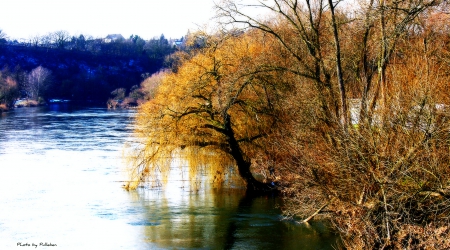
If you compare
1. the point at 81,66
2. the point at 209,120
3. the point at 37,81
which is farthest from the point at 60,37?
the point at 209,120

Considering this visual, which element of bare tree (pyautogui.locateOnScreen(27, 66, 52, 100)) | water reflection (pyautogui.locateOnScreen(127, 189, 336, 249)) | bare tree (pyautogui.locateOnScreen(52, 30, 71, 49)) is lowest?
water reflection (pyautogui.locateOnScreen(127, 189, 336, 249))

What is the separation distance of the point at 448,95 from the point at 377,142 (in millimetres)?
2784

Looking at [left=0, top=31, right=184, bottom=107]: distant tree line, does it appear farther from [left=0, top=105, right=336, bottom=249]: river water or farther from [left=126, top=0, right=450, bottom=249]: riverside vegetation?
[left=126, top=0, right=450, bottom=249]: riverside vegetation

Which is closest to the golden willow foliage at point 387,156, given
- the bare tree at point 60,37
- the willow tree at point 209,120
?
the willow tree at point 209,120

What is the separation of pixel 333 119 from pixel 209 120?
9657 millimetres

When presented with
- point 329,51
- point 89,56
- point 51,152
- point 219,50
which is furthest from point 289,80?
point 89,56

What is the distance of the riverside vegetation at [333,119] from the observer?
1359cm

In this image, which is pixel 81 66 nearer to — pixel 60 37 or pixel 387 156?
pixel 60 37

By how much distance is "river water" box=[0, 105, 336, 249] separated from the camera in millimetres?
17172

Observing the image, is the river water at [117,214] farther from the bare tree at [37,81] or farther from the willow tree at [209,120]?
the bare tree at [37,81]

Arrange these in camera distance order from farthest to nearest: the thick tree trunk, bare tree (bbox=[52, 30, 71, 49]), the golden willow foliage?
bare tree (bbox=[52, 30, 71, 49]), the thick tree trunk, the golden willow foliage

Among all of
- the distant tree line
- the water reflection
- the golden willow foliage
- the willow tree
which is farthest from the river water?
the distant tree line

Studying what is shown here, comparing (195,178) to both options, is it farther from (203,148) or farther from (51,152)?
(51,152)

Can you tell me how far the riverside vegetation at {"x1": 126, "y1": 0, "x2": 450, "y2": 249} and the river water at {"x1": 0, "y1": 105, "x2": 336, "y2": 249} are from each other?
1.13m
